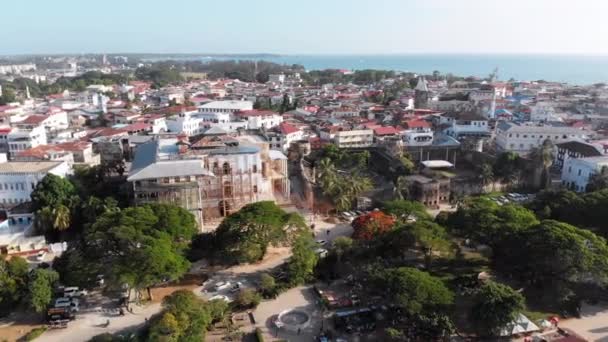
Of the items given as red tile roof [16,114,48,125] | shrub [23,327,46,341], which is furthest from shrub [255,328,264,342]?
red tile roof [16,114,48,125]

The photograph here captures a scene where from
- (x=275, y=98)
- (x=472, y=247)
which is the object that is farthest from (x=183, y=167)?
(x=275, y=98)

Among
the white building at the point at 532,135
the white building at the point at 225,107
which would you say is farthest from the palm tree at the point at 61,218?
the white building at the point at 532,135

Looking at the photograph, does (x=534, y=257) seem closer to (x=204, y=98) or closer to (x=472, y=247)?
(x=472, y=247)

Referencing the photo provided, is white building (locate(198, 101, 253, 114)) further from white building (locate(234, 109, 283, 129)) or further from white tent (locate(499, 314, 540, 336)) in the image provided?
white tent (locate(499, 314, 540, 336))

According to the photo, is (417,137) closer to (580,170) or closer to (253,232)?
(580,170)

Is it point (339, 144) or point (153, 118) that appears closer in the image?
point (339, 144)

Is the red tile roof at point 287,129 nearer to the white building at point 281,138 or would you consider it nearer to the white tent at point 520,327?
the white building at point 281,138
